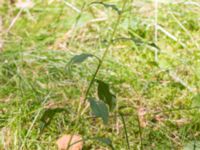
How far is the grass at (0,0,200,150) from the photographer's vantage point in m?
1.40

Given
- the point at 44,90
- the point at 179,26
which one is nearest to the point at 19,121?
the point at 44,90

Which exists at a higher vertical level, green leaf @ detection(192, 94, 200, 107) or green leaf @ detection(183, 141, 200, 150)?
green leaf @ detection(192, 94, 200, 107)

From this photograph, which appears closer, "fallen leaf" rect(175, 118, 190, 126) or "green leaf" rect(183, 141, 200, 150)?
"green leaf" rect(183, 141, 200, 150)

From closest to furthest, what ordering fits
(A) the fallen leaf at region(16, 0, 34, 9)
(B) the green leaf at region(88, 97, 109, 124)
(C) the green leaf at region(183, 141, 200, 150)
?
1. (B) the green leaf at region(88, 97, 109, 124)
2. (C) the green leaf at region(183, 141, 200, 150)
3. (A) the fallen leaf at region(16, 0, 34, 9)

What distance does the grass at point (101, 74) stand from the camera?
1.40 m

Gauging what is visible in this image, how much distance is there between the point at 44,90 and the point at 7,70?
243mm

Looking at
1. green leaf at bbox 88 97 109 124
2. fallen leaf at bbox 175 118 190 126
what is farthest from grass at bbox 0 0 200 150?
green leaf at bbox 88 97 109 124

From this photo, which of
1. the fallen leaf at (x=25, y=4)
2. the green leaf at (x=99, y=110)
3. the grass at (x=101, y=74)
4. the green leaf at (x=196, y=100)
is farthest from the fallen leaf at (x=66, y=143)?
the fallen leaf at (x=25, y=4)

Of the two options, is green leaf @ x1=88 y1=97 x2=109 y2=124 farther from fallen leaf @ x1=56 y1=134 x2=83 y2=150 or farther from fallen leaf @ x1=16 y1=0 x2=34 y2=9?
fallen leaf @ x1=16 y1=0 x2=34 y2=9

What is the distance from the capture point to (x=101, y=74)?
5.73 ft

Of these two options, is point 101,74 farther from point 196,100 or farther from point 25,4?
point 25,4

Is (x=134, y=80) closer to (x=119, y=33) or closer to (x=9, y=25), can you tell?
(x=119, y=33)

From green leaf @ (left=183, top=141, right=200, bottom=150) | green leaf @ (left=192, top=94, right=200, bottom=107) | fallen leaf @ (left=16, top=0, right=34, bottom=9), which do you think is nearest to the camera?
green leaf @ (left=183, top=141, right=200, bottom=150)

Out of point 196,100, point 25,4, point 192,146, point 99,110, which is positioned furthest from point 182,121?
point 25,4
